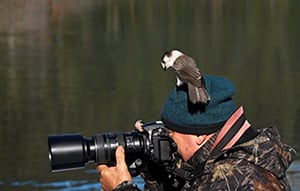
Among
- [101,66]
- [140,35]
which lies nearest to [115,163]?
[101,66]

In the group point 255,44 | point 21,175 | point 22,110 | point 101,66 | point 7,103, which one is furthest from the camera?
point 255,44

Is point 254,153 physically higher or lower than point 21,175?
higher

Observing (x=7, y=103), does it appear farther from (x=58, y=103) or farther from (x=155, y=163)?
(x=155, y=163)

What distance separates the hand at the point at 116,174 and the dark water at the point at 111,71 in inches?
249

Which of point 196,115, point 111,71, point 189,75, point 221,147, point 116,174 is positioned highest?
point 189,75

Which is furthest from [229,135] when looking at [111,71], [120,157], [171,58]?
[111,71]

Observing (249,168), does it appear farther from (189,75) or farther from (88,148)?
(88,148)

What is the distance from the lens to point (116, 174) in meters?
3.63

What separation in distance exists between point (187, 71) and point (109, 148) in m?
0.50

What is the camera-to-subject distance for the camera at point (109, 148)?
12.3 ft

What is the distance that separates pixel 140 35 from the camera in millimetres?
33031

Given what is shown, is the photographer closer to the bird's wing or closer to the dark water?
the bird's wing

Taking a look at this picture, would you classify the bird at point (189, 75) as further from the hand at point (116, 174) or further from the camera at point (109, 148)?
the hand at point (116, 174)

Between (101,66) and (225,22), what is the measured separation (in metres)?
17.1
